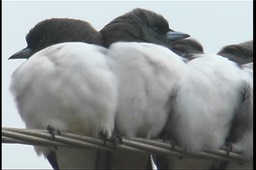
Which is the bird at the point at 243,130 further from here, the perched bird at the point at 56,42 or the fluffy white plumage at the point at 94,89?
the perched bird at the point at 56,42

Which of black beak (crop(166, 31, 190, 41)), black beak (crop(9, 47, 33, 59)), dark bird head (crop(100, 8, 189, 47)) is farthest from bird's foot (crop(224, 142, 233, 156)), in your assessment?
black beak (crop(9, 47, 33, 59))

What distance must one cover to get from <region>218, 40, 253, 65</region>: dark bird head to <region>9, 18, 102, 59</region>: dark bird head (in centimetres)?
79

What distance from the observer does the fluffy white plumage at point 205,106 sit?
5375 millimetres

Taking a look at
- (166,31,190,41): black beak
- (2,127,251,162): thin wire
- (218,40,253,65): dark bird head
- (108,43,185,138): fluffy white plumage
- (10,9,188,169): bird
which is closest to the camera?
(2,127,251,162): thin wire

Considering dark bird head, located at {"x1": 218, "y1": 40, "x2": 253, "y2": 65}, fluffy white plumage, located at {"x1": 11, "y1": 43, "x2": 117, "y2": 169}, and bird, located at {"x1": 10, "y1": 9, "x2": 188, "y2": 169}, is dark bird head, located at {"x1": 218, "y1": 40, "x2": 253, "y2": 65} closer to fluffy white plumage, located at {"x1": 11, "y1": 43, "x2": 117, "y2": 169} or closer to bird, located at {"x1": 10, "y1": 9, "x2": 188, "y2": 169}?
bird, located at {"x1": 10, "y1": 9, "x2": 188, "y2": 169}

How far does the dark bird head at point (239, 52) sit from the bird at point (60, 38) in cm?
40

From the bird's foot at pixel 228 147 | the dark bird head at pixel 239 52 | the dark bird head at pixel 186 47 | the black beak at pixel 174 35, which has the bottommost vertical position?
the bird's foot at pixel 228 147

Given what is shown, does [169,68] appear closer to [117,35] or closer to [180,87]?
[180,87]

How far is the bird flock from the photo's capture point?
524 centimetres

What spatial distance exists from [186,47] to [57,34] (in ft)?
2.96

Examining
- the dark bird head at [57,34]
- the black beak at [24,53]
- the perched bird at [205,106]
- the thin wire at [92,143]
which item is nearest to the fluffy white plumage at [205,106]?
the perched bird at [205,106]

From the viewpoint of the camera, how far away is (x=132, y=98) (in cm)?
536

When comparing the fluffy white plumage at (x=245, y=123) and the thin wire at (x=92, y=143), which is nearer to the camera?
the thin wire at (x=92, y=143)

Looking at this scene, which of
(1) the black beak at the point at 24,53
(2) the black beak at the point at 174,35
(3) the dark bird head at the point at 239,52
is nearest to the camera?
(3) the dark bird head at the point at 239,52
